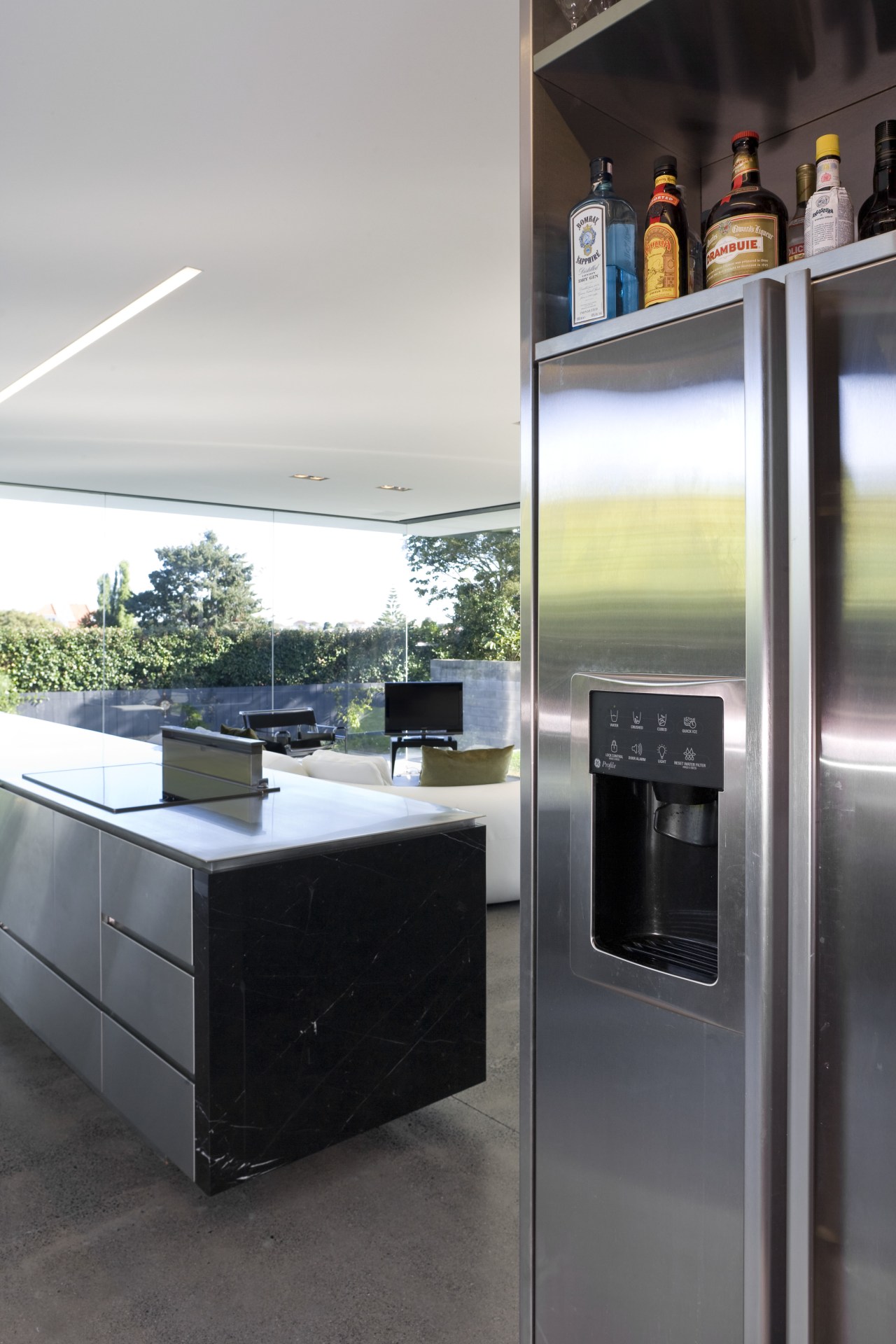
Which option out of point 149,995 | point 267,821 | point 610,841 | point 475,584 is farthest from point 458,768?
point 475,584

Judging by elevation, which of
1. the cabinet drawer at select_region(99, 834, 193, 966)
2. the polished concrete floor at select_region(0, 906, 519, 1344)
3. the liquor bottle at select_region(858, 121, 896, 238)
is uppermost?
the liquor bottle at select_region(858, 121, 896, 238)

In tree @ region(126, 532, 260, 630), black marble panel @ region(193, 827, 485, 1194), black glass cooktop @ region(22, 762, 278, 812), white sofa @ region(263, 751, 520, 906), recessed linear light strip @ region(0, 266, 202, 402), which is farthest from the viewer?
tree @ region(126, 532, 260, 630)

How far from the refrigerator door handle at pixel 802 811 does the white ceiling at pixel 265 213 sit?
125 cm

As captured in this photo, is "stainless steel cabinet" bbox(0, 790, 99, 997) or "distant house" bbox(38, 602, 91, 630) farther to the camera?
"distant house" bbox(38, 602, 91, 630)

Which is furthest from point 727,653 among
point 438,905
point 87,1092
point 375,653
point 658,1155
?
point 375,653

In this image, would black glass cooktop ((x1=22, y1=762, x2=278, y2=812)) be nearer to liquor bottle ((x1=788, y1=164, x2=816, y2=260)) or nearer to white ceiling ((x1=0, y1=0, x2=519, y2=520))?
white ceiling ((x1=0, y1=0, x2=519, y2=520))

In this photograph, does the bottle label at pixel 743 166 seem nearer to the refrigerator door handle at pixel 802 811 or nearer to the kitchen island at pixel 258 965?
the refrigerator door handle at pixel 802 811

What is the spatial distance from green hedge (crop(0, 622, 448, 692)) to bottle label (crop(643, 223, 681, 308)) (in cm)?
709

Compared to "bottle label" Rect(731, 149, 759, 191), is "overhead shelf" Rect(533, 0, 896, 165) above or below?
above

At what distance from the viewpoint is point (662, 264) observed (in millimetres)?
1186

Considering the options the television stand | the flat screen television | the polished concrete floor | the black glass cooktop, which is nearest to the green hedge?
the flat screen television

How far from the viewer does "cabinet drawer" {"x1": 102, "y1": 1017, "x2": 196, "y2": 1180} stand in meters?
2.14

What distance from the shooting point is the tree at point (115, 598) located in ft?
25.0

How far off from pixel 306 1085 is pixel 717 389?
6.14ft
